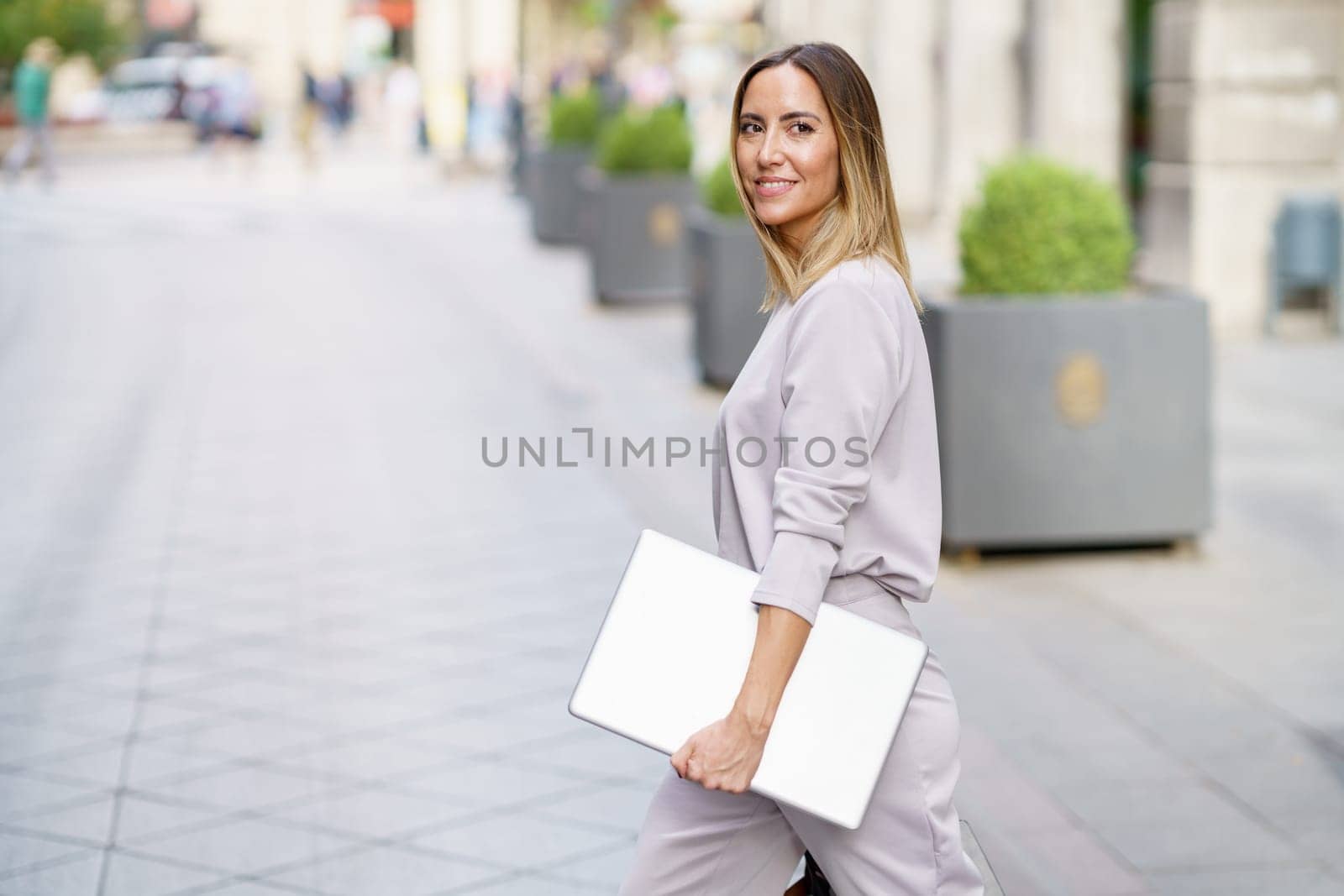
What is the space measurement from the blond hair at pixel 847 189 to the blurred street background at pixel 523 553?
1.87 m

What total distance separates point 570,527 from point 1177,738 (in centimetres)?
315

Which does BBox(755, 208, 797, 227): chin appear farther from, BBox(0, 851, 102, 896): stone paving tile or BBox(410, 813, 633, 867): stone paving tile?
BBox(0, 851, 102, 896): stone paving tile

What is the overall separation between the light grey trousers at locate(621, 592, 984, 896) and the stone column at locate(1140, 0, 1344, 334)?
10.3m

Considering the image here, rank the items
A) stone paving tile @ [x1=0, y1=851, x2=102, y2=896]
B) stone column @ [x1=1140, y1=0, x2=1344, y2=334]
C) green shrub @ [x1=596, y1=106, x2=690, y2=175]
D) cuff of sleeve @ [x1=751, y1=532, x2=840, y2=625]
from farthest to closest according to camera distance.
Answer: green shrub @ [x1=596, y1=106, x2=690, y2=175], stone column @ [x1=1140, y1=0, x2=1344, y2=334], stone paving tile @ [x1=0, y1=851, x2=102, y2=896], cuff of sleeve @ [x1=751, y1=532, x2=840, y2=625]

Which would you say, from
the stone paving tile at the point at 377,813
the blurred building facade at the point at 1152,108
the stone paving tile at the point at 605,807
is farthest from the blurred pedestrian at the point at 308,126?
the stone paving tile at the point at 605,807

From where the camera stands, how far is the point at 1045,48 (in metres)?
14.9

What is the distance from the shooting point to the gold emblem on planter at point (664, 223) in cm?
1473

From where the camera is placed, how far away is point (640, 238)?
1473 centimetres

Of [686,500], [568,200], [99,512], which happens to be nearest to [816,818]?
[686,500]

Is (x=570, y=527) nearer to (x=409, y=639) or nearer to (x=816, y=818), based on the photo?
(x=409, y=639)

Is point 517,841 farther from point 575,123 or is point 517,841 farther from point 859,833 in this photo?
point 575,123

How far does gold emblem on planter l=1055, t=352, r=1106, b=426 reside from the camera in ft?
22.6

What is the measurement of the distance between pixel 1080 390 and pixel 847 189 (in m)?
4.51

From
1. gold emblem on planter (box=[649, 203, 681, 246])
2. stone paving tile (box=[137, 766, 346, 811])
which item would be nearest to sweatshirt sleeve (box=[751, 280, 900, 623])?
stone paving tile (box=[137, 766, 346, 811])
